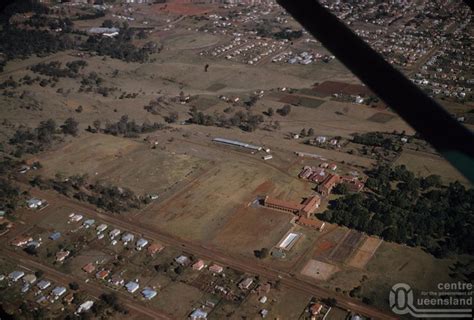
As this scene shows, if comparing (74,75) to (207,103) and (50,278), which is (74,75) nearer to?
(207,103)

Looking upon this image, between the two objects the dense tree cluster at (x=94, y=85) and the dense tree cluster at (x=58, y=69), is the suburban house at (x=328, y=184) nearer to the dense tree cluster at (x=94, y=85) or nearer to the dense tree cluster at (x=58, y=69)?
the dense tree cluster at (x=94, y=85)

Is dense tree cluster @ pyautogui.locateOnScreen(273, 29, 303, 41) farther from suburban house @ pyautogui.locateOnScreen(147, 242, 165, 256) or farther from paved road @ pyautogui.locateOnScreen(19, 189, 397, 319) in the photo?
suburban house @ pyautogui.locateOnScreen(147, 242, 165, 256)

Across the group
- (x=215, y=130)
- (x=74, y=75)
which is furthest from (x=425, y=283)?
(x=74, y=75)

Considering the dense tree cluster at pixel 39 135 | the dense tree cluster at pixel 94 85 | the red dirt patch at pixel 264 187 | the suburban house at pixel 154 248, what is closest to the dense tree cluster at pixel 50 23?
the dense tree cluster at pixel 94 85

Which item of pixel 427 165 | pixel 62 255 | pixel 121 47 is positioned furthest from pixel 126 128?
pixel 121 47

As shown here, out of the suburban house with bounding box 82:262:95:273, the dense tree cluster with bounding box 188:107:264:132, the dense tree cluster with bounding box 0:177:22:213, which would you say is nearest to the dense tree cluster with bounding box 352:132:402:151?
the dense tree cluster with bounding box 188:107:264:132

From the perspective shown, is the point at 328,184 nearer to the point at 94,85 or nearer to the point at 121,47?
the point at 94,85
